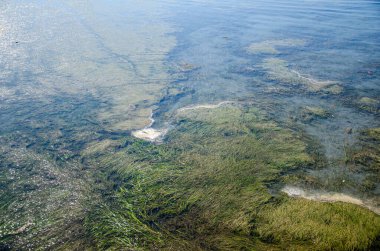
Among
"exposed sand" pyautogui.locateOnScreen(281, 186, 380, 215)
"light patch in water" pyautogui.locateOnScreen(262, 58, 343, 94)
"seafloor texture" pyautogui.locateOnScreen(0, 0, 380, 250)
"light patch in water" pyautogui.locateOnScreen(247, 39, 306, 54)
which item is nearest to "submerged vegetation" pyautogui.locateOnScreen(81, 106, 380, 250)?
"seafloor texture" pyautogui.locateOnScreen(0, 0, 380, 250)

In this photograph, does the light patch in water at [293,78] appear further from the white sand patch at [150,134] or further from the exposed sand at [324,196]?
the white sand patch at [150,134]

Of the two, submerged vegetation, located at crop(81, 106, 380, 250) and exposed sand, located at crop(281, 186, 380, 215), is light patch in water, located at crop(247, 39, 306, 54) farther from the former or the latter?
exposed sand, located at crop(281, 186, 380, 215)

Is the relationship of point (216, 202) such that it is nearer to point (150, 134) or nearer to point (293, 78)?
point (150, 134)

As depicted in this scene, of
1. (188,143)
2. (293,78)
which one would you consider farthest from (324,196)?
(293,78)

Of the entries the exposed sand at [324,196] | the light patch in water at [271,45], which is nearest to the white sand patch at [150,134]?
the exposed sand at [324,196]

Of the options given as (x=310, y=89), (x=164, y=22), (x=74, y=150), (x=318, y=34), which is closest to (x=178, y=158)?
(x=74, y=150)

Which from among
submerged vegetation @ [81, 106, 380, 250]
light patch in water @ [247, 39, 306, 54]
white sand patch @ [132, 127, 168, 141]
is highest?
light patch in water @ [247, 39, 306, 54]
